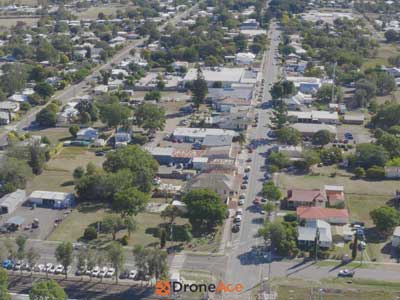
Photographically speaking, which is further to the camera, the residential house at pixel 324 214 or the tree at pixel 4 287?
the residential house at pixel 324 214

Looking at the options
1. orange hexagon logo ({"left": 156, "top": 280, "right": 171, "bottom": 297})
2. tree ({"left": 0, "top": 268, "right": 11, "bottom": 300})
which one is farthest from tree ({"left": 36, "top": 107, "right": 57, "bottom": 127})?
orange hexagon logo ({"left": 156, "top": 280, "right": 171, "bottom": 297})

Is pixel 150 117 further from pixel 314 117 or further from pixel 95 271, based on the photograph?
pixel 95 271

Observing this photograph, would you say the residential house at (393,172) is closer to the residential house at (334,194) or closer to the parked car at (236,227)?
the residential house at (334,194)

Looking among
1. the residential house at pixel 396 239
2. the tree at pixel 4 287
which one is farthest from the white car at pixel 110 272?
the residential house at pixel 396 239

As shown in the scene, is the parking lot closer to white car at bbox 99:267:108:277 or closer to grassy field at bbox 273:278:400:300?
white car at bbox 99:267:108:277

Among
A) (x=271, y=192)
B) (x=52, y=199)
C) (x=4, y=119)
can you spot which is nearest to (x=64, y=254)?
(x=52, y=199)

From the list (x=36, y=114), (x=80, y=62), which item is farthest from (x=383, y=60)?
(x=36, y=114)
